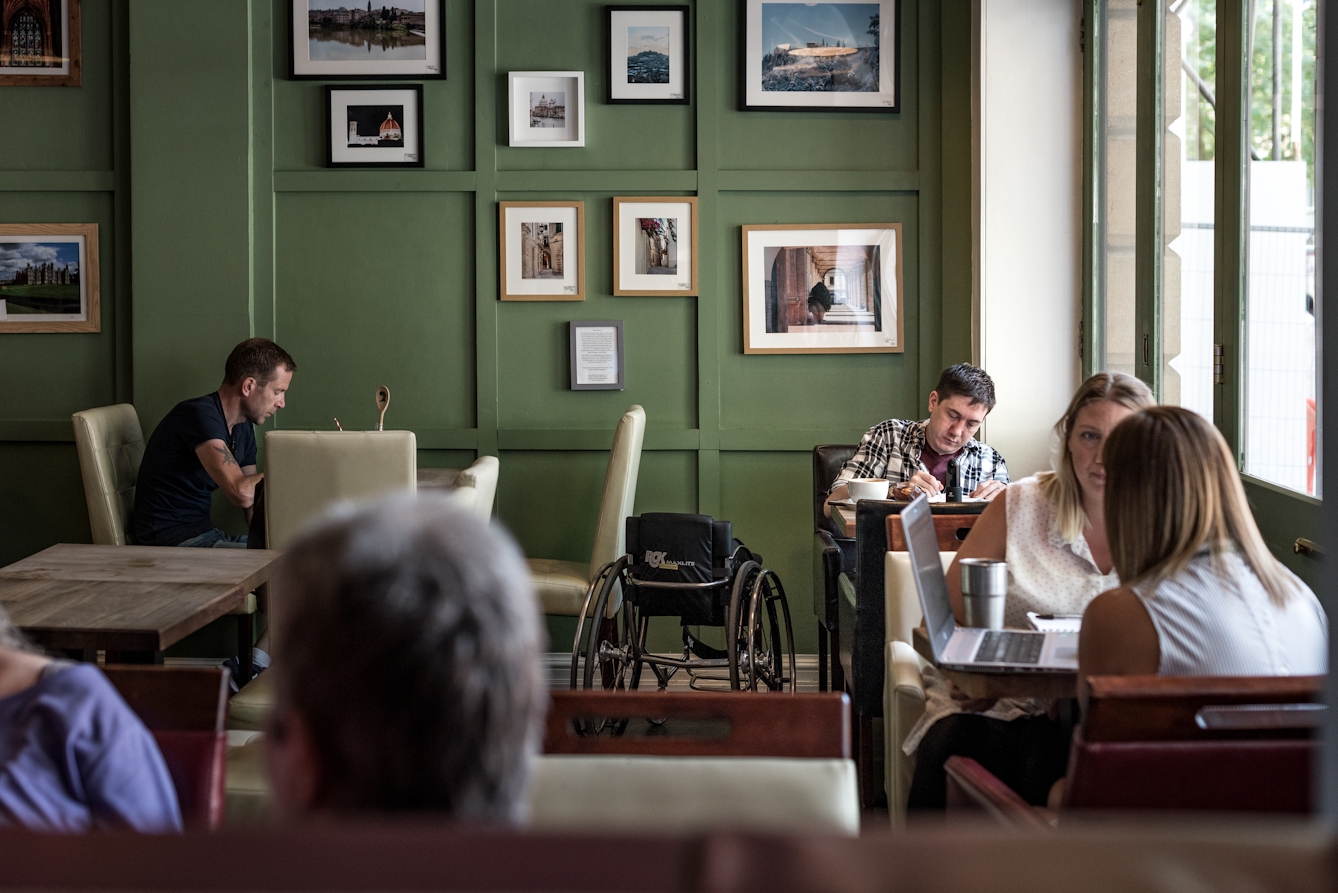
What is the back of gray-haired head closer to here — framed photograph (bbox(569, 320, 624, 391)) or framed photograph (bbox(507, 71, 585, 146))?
framed photograph (bbox(569, 320, 624, 391))

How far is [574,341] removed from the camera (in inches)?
188

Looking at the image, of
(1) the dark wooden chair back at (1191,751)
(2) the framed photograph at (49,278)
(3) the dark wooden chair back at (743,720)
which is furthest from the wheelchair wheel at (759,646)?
(2) the framed photograph at (49,278)

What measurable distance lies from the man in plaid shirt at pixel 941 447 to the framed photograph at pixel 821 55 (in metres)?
1.40

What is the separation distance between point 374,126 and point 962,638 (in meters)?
3.43

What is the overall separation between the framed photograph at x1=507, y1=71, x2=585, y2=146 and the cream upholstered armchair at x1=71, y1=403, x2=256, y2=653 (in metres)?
1.90

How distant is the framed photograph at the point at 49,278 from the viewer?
15.5ft

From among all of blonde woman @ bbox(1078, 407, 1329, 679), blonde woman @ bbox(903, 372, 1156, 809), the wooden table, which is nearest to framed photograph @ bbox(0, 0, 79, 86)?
blonde woman @ bbox(903, 372, 1156, 809)

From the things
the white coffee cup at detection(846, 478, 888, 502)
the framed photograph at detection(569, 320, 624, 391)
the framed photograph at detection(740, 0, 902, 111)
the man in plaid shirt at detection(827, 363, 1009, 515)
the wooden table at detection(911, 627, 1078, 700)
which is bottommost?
the wooden table at detection(911, 627, 1078, 700)

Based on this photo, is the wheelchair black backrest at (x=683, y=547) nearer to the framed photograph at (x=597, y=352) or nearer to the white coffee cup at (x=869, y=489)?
the white coffee cup at (x=869, y=489)

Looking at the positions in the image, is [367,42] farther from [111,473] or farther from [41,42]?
[111,473]

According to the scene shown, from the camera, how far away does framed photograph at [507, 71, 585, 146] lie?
4.69m

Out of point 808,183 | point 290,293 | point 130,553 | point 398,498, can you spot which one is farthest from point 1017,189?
point 398,498

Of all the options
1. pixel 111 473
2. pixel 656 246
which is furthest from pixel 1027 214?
pixel 111 473

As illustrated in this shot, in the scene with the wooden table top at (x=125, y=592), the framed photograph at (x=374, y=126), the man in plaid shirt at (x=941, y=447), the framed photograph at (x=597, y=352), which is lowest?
the wooden table top at (x=125, y=592)
